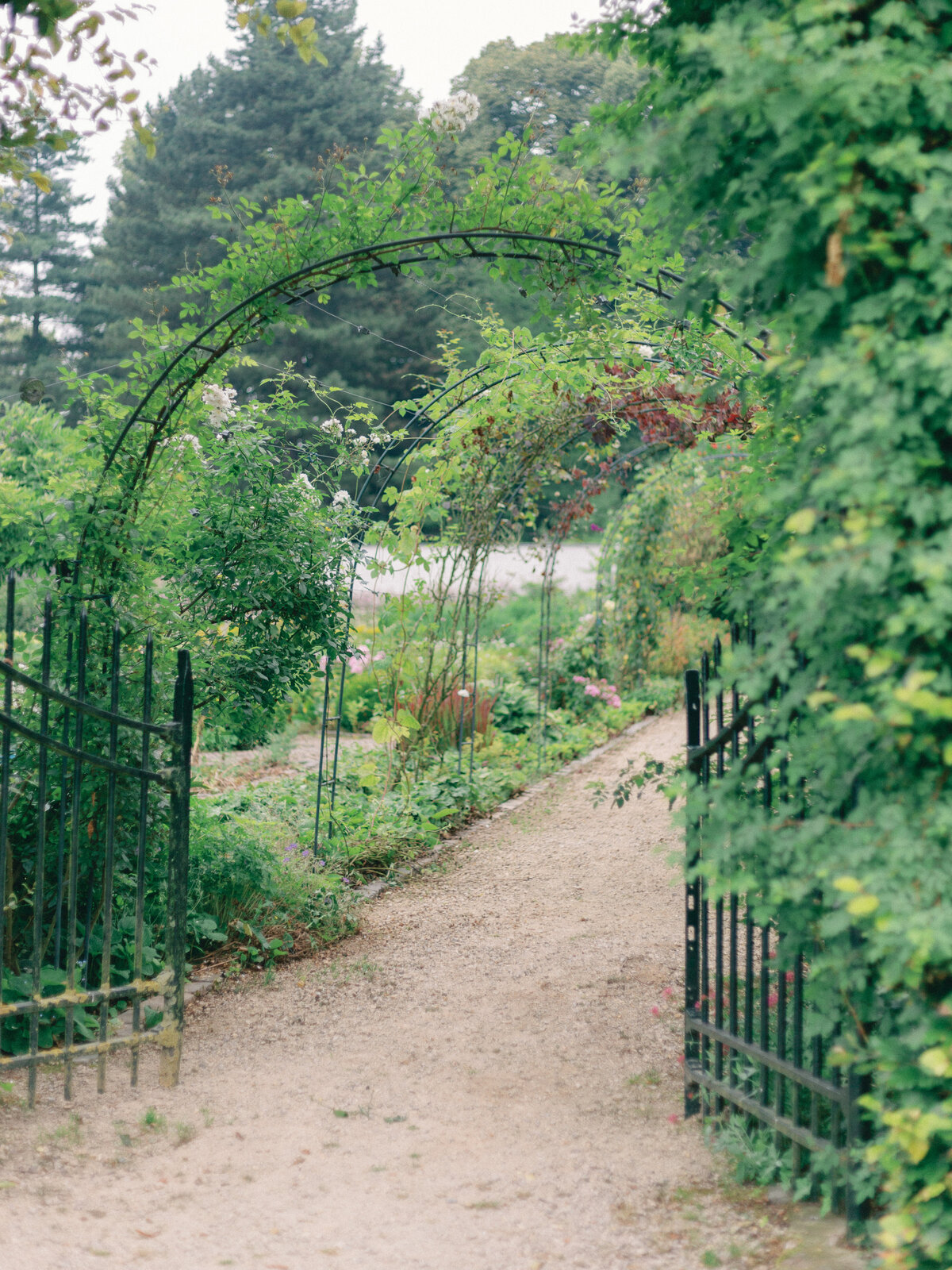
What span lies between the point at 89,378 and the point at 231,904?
228 cm

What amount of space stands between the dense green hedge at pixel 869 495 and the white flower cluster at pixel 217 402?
2.13m

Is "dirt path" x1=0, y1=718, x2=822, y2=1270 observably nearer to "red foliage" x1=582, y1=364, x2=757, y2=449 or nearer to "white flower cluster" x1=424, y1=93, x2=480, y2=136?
"red foliage" x1=582, y1=364, x2=757, y2=449

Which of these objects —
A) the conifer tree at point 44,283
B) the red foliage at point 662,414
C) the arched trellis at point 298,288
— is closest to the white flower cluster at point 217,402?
the arched trellis at point 298,288

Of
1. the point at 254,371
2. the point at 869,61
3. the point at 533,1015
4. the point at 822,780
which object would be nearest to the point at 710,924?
the point at 533,1015

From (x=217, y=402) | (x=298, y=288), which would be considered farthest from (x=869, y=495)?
(x=217, y=402)

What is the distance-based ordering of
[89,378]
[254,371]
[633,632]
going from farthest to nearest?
[254,371], [633,632], [89,378]

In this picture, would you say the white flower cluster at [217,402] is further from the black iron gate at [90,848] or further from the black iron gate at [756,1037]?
the black iron gate at [756,1037]

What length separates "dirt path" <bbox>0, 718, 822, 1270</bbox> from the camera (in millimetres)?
2340

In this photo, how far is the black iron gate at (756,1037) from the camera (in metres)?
2.34

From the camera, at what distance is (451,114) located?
3.67 metres

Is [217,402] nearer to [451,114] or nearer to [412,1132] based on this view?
[451,114]

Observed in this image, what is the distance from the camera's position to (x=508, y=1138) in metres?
2.86

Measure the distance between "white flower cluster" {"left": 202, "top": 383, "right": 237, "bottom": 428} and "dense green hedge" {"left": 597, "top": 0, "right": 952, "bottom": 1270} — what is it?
213 centimetres

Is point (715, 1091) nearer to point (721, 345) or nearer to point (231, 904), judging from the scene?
point (231, 904)
